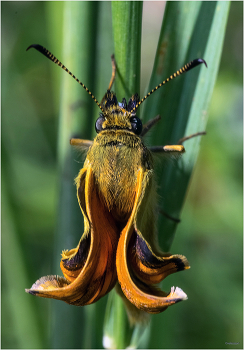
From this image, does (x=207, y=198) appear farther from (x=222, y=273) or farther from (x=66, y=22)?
(x=66, y=22)

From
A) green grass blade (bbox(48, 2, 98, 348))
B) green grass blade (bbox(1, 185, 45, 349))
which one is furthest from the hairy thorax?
green grass blade (bbox(1, 185, 45, 349))

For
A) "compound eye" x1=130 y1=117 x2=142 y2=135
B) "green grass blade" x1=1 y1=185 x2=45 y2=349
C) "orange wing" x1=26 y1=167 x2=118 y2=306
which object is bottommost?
"green grass blade" x1=1 y1=185 x2=45 y2=349

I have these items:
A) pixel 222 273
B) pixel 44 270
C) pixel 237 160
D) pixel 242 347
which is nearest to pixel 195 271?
pixel 222 273

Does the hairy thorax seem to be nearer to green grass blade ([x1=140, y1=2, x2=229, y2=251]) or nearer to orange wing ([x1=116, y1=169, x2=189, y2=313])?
orange wing ([x1=116, y1=169, x2=189, y2=313])

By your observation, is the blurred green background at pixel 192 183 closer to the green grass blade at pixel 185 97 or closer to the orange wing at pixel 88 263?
the green grass blade at pixel 185 97

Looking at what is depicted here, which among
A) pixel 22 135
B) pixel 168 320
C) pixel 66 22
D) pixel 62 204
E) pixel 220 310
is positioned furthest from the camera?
pixel 22 135

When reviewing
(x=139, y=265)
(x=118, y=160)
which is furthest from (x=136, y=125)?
(x=139, y=265)

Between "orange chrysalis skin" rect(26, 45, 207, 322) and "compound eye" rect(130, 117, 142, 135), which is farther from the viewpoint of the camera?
"compound eye" rect(130, 117, 142, 135)
